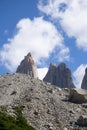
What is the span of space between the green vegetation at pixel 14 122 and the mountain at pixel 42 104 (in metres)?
1.70

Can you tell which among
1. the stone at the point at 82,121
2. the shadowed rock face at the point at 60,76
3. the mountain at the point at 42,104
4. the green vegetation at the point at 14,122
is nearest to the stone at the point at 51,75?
the shadowed rock face at the point at 60,76

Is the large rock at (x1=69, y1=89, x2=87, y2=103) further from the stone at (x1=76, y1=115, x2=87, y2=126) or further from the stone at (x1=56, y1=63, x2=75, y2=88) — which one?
the stone at (x1=56, y1=63, x2=75, y2=88)

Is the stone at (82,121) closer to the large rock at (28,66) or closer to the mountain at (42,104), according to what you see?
the mountain at (42,104)

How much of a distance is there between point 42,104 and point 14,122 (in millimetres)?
11200

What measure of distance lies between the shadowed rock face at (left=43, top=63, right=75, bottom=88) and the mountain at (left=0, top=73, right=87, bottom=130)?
8787cm

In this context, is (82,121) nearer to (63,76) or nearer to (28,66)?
(63,76)

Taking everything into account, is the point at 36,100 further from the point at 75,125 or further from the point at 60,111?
the point at 75,125

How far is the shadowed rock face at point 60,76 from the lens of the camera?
189 m

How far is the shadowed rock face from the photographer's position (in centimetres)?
18875

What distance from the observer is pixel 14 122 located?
230 ft

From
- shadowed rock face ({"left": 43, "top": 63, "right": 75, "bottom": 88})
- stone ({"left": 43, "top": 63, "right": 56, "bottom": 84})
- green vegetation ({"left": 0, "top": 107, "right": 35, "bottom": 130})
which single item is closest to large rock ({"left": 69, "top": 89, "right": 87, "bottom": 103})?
green vegetation ({"left": 0, "top": 107, "right": 35, "bottom": 130})

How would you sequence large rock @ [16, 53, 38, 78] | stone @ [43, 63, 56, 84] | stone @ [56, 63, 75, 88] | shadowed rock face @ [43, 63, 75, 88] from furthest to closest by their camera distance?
stone @ [43, 63, 56, 84] < shadowed rock face @ [43, 63, 75, 88] < stone @ [56, 63, 75, 88] < large rock @ [16, 53, 38, 78]

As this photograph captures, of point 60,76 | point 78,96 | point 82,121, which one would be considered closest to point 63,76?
point 60,76

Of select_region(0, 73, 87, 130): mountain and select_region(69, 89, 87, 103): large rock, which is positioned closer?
select_region(0, 73, 87, 130): mountain
